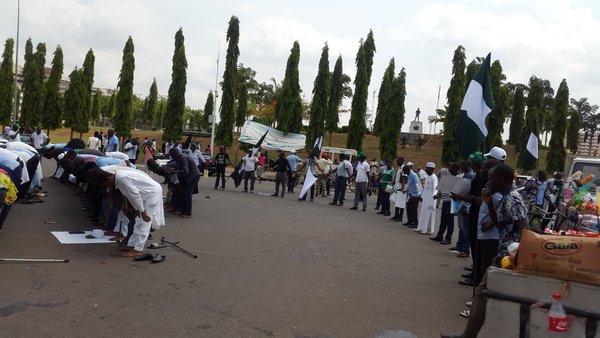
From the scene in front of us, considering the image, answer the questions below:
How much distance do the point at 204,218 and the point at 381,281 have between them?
5.89 meters

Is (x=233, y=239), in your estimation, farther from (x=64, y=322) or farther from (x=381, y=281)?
(x=64, y=322)

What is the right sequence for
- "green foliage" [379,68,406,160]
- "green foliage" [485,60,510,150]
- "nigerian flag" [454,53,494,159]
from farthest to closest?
"green foliage" [379,68,406,160] → "green foliage" [485,60,510,150] → "nigerian flag" [454,53,494,159]

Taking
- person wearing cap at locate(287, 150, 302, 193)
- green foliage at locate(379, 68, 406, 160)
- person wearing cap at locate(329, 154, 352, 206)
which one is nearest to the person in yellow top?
person wearing cap at locate(329, 154, 352, 206)

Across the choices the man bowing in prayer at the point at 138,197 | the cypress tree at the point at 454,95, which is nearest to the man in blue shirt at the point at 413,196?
the man bowing in prayer at the point at 138,197

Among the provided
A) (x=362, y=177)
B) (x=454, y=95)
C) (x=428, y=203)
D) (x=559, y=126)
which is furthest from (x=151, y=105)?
(x=428, y=203)

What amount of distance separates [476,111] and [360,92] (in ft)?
115

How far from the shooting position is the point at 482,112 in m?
7.43

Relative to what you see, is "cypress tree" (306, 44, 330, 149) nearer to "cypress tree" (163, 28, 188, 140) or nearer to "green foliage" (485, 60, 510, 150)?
"cypress tree" (163, 28, 188, 140)

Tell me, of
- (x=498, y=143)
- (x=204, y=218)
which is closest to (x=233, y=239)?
(x=204, y=218)

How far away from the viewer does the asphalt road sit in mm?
4984

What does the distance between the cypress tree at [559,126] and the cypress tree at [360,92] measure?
16265 millimetres

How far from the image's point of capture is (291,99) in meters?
40.4

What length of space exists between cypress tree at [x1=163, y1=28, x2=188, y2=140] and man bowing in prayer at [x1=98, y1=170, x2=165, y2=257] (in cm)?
3326

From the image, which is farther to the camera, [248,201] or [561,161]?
[561,161]
